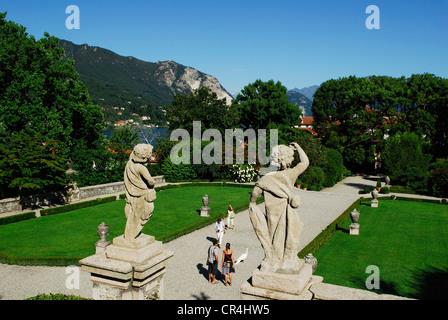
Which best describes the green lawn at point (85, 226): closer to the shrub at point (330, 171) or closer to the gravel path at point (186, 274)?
the gravel path at point (186, 274)

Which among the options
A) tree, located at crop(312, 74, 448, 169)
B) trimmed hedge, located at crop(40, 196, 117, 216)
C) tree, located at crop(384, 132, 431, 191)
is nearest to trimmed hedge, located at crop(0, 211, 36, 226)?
trimmed hedge, located at crop(40, 196, 117, 216)

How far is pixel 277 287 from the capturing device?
521 centimetres

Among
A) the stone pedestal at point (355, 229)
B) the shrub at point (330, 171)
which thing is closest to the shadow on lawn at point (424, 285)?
the stone pedestal at point (355, 229)

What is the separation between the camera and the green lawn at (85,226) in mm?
16545

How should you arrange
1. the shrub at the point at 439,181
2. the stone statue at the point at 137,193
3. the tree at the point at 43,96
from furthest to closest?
the shrub at the point at 439,181 → the tree at the point at 43,96 → the stone statue at the point at 137,193

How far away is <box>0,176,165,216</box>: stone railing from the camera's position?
23328 mm

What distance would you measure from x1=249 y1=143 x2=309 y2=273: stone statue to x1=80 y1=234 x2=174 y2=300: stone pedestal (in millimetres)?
2620

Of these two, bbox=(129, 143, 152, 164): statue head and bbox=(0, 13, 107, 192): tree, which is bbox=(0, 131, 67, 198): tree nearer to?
bbox=(0, 13, 107, 192): tree

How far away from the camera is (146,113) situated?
121812 mm

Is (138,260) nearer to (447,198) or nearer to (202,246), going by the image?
(202,246)

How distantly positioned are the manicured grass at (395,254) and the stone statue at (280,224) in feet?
28.8

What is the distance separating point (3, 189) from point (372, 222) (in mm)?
25282

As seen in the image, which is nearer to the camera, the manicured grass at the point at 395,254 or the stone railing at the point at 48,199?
the manicured grass at the point at 395,254

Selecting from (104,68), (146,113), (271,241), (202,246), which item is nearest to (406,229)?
(202,246)
